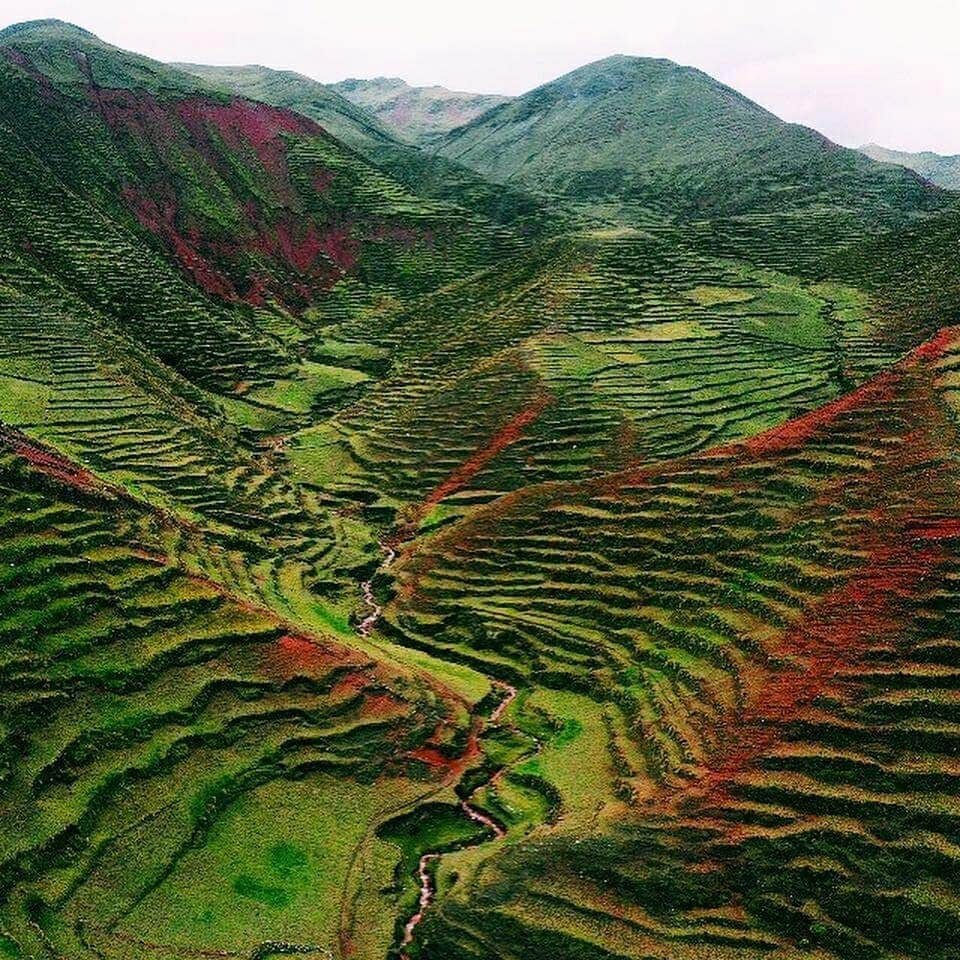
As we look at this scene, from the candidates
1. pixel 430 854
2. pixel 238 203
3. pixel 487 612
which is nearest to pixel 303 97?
pixel 238 203

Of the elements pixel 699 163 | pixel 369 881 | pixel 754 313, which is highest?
pixel 699 163

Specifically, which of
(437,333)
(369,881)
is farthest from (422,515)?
(437,333)

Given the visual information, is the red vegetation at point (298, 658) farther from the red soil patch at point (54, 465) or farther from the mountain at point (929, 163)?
the mountain at point (929, 163)

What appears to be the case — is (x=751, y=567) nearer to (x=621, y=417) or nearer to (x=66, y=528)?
(x=621, y=417)

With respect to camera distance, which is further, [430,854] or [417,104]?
[417,104]

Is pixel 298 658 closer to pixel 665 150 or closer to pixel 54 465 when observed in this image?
pixel 54 465
